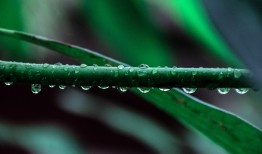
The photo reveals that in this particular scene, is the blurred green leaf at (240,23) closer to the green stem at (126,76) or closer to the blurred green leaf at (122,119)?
the green stem at (126,76)

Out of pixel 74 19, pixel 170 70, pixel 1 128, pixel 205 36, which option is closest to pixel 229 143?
pixel 170 70

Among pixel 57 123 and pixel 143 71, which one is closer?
pixel 143 71

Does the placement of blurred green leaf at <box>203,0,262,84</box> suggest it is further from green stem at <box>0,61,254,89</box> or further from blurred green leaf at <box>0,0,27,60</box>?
blurred green leaf at <box>0,0,27,60</box>

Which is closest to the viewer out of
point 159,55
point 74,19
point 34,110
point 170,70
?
point 170,70

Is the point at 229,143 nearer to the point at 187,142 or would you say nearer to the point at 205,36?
the point at 205,36

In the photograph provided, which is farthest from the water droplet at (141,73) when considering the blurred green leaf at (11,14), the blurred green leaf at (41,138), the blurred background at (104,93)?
the blurred green leaf at (41,138)

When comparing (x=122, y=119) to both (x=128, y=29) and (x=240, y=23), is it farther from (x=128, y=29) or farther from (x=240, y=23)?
(x=240, y=23)
